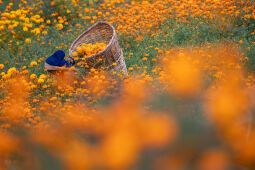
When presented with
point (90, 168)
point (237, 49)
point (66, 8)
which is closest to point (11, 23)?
point (66, 8)

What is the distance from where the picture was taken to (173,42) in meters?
4.13

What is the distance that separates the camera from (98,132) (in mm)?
1179

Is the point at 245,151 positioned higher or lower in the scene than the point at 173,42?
higher

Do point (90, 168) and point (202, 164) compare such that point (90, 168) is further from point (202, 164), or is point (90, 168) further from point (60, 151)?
point (202, 164)

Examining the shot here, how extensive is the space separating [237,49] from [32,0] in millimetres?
5370

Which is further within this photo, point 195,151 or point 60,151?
point 60,151

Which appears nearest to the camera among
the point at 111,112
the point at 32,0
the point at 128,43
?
the point at 111,112

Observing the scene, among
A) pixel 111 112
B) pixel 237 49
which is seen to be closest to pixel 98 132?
pixel 111 112

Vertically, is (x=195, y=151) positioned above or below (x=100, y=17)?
above

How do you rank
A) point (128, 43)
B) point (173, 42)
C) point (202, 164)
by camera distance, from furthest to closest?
point (128, 43), point (173, 42), point (202, 164)

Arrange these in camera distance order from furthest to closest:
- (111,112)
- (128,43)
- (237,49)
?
(128,43) < (237,49) < (111,112)

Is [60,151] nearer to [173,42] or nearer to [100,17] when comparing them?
[173,42]

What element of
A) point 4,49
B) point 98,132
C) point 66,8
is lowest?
point 4,49

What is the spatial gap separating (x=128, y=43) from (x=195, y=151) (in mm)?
3947
